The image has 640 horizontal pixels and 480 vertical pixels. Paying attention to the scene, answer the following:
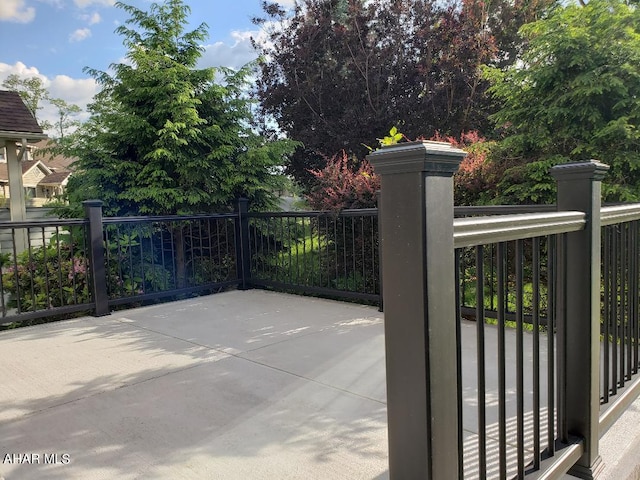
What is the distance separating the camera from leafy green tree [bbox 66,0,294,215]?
18.7ft

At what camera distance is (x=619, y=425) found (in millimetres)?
2152

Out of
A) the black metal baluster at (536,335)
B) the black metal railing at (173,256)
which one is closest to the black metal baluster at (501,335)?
the black metal baluster at (536,335)

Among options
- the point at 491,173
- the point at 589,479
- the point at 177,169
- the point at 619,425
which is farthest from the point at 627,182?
the point at 177,169

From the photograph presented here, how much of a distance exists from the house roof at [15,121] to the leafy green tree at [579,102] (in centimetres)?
835

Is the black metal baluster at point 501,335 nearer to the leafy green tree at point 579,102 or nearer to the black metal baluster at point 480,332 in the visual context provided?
the black metal baluster at point 480,332

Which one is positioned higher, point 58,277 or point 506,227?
point 506,227

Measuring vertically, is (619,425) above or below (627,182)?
below

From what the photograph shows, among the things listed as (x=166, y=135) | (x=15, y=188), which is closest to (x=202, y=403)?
(x=166, y=135)

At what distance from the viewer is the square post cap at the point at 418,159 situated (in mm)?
972

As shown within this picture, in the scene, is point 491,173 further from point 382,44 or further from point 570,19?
point 382,44

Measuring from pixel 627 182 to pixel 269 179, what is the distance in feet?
14.0

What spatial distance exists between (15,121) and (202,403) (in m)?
8.73

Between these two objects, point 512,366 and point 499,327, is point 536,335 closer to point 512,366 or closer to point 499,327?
point 499,327

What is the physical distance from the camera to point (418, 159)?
38.2 inches
